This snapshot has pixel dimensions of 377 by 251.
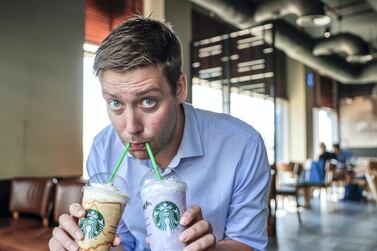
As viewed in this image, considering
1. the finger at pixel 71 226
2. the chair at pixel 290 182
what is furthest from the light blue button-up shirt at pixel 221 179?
the chair at pixel 290 182

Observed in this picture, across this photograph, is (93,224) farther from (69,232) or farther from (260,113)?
(260,113)

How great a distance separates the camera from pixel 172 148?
3.77ft

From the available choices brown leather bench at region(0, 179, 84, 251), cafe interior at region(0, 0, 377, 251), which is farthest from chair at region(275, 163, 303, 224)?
brown leather bench at region(0, 179, 84, 251)

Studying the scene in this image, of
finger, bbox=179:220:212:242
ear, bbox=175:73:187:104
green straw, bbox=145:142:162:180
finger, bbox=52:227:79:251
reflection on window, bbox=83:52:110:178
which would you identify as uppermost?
reflection on window, bbox=83:52:110:178

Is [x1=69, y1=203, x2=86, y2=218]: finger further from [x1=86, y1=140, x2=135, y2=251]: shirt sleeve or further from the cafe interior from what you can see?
the cafe interior

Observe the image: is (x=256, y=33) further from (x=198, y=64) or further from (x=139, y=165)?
(x=139, y=165)

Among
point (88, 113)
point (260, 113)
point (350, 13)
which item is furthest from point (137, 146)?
point (350, 13)

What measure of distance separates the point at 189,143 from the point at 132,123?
252mm

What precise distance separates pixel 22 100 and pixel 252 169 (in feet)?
13.8

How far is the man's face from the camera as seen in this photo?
918 millimetres

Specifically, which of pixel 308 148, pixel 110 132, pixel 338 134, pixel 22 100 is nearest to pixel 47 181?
pixel 22 100

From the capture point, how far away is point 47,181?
13.7 feet

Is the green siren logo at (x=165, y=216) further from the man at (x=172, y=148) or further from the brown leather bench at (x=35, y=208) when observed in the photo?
the brown leather bench at (x=35, y=208)

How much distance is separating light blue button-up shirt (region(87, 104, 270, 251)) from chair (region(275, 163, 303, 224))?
537cm
